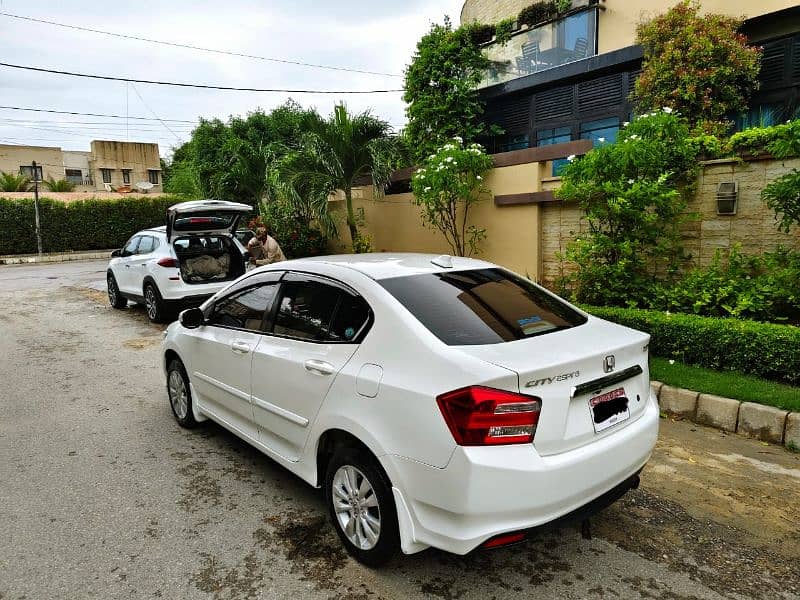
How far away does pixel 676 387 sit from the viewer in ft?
15.9

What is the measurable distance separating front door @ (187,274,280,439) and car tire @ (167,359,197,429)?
0.80ft

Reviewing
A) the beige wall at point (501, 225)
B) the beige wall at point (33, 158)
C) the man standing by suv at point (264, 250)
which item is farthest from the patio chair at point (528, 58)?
the beige wall at point (33, 158)

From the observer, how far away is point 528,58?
11984 mm

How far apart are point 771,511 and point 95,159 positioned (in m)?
48.3

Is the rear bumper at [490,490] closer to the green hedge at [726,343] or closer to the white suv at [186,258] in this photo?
the green hedge at [726,343]

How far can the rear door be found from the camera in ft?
9.90

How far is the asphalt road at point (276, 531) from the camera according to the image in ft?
8.93

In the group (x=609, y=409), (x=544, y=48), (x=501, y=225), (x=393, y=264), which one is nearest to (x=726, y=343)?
(x=609, y=409)

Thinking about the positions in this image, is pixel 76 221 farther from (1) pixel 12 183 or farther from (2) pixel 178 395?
(2) pixel 178 395

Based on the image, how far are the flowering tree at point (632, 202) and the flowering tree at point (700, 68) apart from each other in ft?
6.88

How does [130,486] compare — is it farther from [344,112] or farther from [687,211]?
[344,112]

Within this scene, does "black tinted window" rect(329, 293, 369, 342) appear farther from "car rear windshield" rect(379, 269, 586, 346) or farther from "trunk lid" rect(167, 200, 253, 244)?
"trunk lid" rect(167, 200, 253, 244)

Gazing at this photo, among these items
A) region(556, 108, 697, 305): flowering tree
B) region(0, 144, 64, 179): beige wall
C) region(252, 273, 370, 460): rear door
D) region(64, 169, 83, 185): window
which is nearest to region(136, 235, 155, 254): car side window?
region(556, 108, 697, 305): flowering tree

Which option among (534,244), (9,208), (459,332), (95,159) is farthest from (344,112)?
(95,159)
